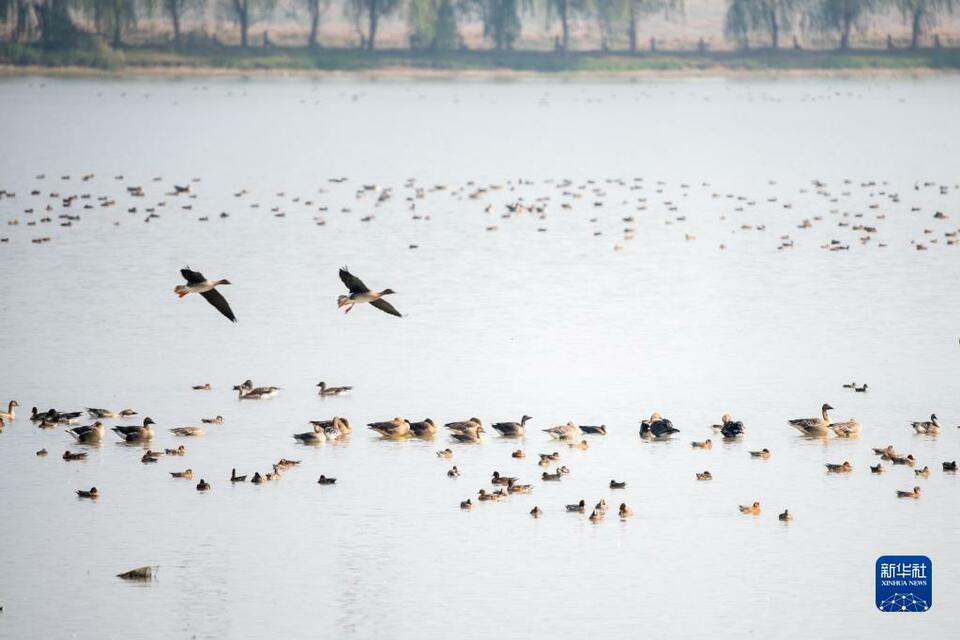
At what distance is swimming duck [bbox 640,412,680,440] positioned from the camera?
26.4 metres

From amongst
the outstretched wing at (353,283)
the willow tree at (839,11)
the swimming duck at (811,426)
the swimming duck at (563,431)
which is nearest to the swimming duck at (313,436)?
the swimming duck at (563,431)

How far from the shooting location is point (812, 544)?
21.7 metres

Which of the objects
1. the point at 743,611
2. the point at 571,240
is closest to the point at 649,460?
the point at 743,611

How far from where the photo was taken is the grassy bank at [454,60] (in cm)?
12600

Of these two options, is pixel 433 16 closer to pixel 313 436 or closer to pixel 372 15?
pixel 372 15

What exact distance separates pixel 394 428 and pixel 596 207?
33.7 meters

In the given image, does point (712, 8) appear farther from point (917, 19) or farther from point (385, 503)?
point (385, 503)

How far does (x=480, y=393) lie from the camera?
3002 cm

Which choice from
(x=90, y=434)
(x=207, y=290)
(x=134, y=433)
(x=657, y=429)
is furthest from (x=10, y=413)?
(x=657, y=429)

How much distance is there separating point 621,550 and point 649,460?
4.04 m

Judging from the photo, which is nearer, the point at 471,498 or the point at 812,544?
the point at 812,544

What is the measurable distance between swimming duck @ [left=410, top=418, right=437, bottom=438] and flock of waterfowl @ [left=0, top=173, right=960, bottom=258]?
860 inches

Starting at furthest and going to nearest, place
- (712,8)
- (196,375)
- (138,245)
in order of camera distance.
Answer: (712,8), (138,245), (196,375)

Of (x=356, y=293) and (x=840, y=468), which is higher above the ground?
(x=356, y=293)
